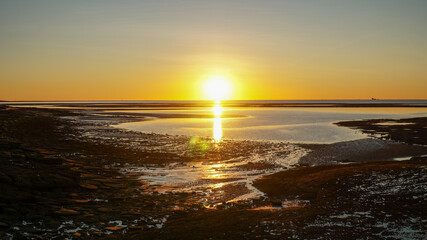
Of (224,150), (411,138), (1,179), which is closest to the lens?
(1,179)

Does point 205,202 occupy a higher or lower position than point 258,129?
lower

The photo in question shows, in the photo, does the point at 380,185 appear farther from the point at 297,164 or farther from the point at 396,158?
the point at 396,158

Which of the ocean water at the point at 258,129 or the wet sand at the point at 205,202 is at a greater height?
the ocean water at the point at 258,129

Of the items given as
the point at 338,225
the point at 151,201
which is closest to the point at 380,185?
the point at 338,225

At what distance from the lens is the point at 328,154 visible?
86.8 ft

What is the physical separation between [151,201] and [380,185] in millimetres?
10138

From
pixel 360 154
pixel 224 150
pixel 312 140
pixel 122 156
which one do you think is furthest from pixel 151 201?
pixel 312 140

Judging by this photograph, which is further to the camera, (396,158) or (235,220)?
(396,158)

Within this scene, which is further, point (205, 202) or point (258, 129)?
point (258, 129)

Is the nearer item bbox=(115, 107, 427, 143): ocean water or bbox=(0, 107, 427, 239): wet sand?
bbox=(0, 107, 427, 239): wet sand

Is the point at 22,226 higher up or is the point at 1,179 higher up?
the point at 1,179

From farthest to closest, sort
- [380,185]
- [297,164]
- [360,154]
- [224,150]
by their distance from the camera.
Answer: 1. [224,150]
2. [360,154]
3. [297,164]
4. [380,185]

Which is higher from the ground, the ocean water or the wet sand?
the ocean water

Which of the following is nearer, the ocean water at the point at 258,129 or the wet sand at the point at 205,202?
the wet sand at the point at 205,202
